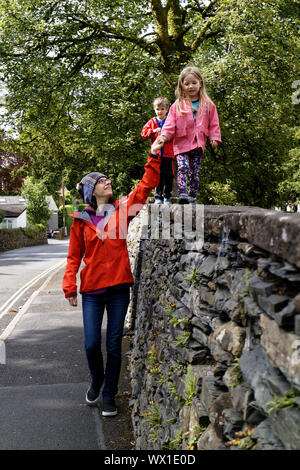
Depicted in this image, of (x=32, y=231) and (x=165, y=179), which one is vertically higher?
(x=165, y=179)

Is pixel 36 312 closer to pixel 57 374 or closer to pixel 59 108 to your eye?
pixel 57 374

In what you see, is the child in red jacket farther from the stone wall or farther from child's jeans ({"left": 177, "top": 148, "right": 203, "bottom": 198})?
the stone wall

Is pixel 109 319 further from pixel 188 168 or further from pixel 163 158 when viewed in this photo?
pixel 163 158

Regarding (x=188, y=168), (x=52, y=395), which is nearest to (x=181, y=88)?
(x=188, y=168)

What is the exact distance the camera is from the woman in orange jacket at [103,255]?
14.6ft

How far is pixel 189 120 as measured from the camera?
16.4 feet

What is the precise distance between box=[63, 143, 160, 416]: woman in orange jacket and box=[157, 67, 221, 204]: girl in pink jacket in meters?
0.69

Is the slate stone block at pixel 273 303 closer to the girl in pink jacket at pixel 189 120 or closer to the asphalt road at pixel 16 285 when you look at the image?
the girl in pink jacket at pixel 189 120

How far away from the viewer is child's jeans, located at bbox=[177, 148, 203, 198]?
→ 517cm

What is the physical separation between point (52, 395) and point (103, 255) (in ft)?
7.87

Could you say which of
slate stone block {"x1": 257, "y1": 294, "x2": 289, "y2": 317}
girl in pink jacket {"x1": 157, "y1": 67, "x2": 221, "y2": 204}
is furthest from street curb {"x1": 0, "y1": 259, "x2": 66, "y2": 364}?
slate stone block {"x1": 257, "y1": 294, "x2": 289, "y2": 317}

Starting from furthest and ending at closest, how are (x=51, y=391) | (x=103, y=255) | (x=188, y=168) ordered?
(x=51, y=391) → (x=188, y=168) → (x=103, y=255)

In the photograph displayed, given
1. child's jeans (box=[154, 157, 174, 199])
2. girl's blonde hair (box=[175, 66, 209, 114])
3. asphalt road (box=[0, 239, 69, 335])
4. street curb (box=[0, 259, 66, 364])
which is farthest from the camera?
asphalt road (box=[0, 239, 69, 335])

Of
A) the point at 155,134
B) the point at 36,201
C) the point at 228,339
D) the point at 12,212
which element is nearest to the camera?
the point at 228,339
